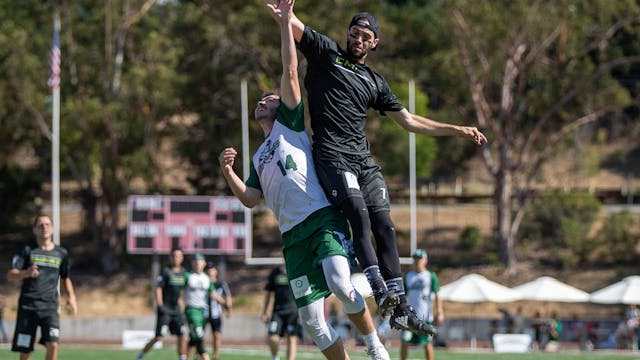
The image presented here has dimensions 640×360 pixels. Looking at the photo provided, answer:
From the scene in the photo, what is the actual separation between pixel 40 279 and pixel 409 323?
6276mm

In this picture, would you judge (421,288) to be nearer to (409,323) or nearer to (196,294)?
(196,294)

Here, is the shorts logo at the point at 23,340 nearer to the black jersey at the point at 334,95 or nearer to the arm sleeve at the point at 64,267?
the arm sleeve at the point at 64,267

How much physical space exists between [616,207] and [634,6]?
43.5ft

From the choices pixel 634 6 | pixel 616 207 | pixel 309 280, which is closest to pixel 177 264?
pixel 309 280

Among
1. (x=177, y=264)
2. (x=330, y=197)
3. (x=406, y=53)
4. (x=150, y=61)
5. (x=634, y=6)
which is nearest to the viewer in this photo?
(x=330, y=197)

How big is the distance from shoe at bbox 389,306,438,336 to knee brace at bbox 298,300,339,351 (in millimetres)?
477

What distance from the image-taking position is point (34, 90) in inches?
1934

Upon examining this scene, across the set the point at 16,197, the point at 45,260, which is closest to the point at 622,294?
the point at 45,260

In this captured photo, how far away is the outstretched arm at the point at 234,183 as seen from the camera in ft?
Answer: 30.3

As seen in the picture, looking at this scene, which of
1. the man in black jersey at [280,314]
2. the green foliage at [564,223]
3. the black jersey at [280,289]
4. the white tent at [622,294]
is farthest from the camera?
the green foliage at [564,223]

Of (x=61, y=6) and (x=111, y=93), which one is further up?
(x=61, y=6)

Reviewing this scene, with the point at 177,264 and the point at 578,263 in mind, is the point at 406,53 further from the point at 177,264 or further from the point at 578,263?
the point at 177,264

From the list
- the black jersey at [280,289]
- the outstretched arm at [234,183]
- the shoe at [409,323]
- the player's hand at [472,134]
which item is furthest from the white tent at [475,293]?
the shoe at [409,323]

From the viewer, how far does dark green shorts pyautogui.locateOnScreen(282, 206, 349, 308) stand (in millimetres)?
8828
